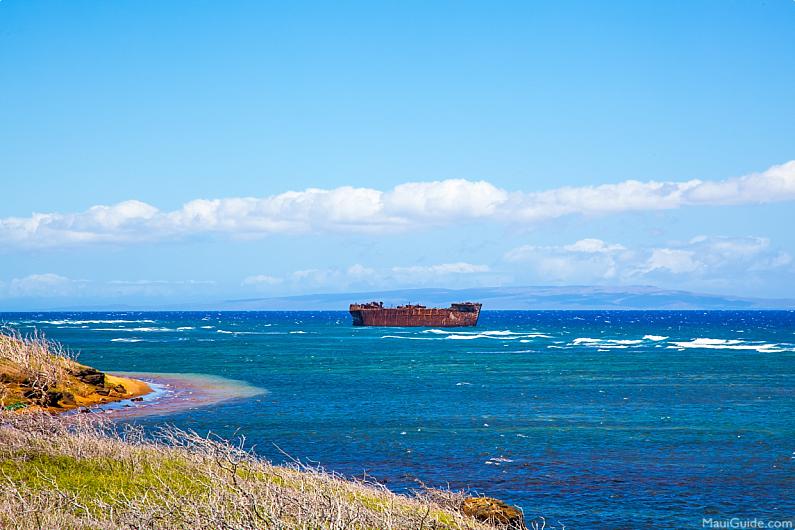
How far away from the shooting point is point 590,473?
2423 cm

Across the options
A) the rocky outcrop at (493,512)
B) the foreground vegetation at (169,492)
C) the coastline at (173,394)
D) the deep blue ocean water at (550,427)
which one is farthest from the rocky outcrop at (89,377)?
the rocky outcrop at (493,512)

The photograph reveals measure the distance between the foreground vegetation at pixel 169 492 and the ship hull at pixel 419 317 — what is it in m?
131

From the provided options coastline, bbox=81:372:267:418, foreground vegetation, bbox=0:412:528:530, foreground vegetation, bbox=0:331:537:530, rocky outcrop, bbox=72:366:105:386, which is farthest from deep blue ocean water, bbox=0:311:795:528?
rocky outcrop, bbox=72:366:105:386

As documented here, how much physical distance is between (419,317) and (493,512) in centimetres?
13639

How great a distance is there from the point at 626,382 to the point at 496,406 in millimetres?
15287

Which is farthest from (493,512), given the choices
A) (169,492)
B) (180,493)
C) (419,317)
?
(419,317)

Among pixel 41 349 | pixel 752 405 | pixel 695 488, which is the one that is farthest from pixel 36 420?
pixel 752 405

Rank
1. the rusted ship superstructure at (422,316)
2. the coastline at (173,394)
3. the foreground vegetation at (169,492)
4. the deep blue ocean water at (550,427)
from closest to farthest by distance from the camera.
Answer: the foreground vegetation at (169,492) < the deep blue ocean water at (550,427) < the coastline at (173,394) < the rusted ship superstructure at (422,316)

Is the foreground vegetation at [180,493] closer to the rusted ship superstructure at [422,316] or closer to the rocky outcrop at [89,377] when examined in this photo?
the rocky outcrop at [89,377]

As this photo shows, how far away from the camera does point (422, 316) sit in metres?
154

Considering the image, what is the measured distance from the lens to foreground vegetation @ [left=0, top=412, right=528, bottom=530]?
12.5 meters

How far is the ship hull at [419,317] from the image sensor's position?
15288 centimetres

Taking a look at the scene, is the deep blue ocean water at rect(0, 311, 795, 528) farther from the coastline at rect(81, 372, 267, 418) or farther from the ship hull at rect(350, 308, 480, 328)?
the ship hull at rect(350, 308, 480, 328)

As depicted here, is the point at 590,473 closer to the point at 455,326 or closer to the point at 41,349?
the point at 41,349
